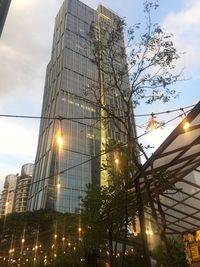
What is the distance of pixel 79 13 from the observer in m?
127

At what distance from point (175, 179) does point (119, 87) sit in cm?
374

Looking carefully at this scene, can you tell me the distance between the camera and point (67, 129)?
96.0 metres

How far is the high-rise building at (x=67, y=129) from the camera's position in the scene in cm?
8827

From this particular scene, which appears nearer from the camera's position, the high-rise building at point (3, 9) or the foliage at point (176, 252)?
the foliage at point (176, 252)

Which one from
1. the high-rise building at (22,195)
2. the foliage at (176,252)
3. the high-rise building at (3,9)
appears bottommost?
the foliage at (176,252)

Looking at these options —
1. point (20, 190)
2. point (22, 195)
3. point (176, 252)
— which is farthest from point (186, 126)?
point (22, 195)

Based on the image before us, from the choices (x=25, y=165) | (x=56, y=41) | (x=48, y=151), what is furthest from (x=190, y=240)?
(x=25, y=165)

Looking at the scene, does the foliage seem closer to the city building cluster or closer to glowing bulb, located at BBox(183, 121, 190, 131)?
glowing bulb, located at BBox(183, 121, 190, 131)

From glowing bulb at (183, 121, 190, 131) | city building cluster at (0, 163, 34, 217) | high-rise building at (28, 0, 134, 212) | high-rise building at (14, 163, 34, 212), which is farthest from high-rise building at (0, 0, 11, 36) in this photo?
high-rise building at (14, 163, 34, 212)

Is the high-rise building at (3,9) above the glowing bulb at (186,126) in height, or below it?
above

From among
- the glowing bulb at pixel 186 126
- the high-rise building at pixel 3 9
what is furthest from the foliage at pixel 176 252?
the high-rise building at pixel 3 9

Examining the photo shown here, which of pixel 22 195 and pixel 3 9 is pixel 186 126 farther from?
pixel 22 195

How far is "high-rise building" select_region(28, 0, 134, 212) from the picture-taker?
290ft

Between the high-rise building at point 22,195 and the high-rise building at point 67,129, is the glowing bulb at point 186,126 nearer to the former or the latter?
the high-rise building at point 67,129
